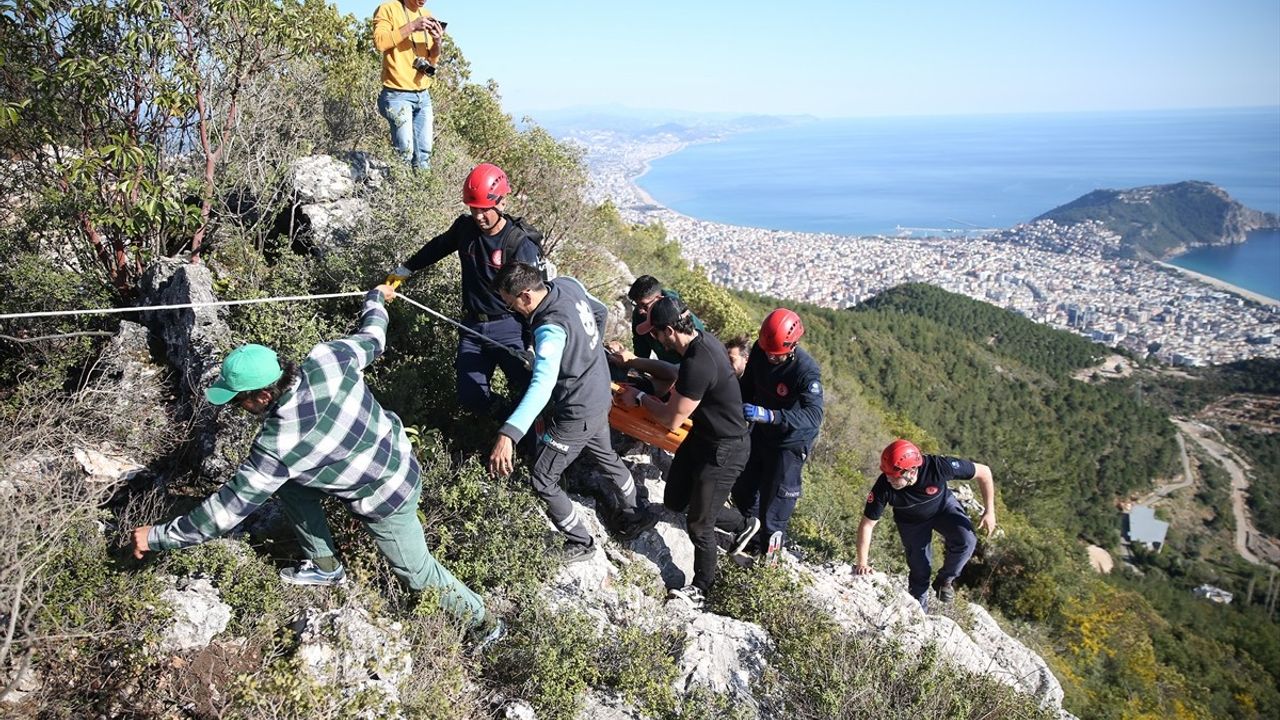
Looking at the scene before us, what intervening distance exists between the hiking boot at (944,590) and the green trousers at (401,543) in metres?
4.66

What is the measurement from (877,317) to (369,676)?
5226cm

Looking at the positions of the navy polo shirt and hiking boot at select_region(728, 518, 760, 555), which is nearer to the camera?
the navy polo shirt

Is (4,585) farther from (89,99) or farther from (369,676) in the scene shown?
(89,99)

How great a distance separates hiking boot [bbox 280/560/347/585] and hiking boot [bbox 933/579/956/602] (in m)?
5.46

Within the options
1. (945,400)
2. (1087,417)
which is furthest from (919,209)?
(945,400)

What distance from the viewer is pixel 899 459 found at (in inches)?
206

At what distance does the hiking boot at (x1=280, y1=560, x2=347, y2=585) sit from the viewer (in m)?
Result: 3.88

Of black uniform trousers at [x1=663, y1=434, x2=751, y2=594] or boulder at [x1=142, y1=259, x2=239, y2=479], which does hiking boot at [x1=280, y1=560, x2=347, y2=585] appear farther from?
black uniform trousers at [x1=663, y1=434, x2=751, y2=594]

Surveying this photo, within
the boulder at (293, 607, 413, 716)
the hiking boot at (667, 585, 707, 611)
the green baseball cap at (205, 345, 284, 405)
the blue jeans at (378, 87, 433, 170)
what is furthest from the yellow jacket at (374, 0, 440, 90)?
the hiking boot at (667, 585, 707, 611)

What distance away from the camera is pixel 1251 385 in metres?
70.2

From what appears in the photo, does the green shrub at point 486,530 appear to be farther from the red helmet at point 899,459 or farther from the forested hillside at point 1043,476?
the forested hillside at point 1043,476

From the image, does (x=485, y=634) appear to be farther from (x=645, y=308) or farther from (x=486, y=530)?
(x=645, y=308)

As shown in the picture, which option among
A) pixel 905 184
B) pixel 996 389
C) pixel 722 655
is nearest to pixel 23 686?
pixel 722 655

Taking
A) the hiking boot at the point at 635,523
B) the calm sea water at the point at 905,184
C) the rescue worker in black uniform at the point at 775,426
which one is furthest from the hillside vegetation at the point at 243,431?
the calm sea water at the point at 905,184
